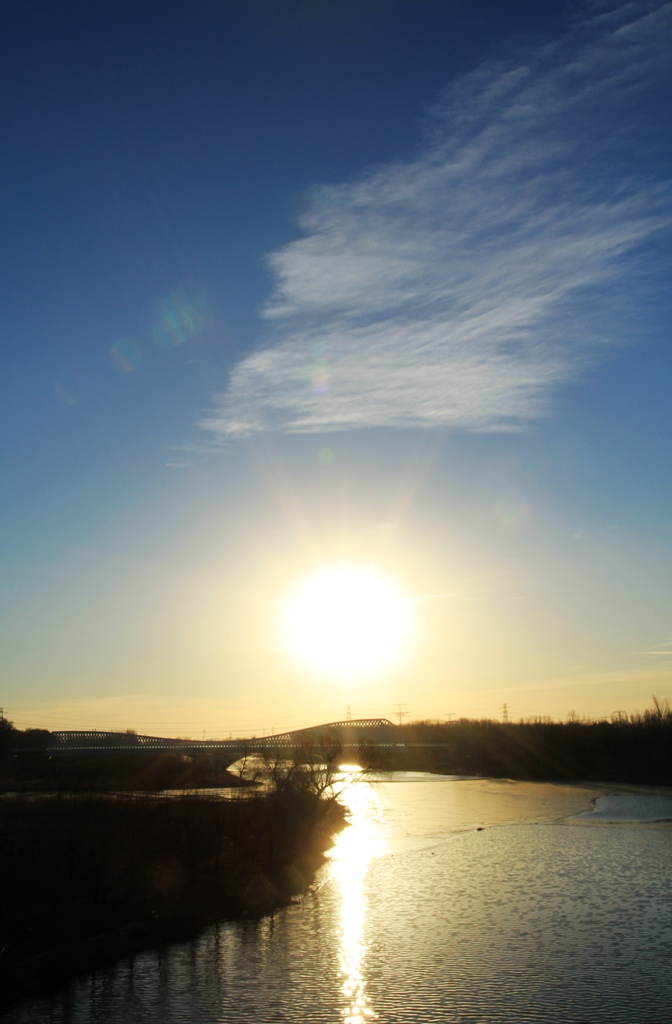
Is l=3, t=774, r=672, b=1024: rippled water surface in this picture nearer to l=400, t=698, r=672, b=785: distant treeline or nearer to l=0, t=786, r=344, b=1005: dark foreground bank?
l=0, t=786, r=344, b=1005: dark foreground bank

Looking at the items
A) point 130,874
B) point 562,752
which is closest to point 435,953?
point 130,874

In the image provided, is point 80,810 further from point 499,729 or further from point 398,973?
point 499,729

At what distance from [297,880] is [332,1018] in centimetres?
1318

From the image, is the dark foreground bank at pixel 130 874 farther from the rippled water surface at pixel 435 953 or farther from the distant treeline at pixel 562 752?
the distant treeline at pixel 562 752

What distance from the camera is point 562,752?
3826 inches

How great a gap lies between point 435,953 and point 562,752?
8426 cm

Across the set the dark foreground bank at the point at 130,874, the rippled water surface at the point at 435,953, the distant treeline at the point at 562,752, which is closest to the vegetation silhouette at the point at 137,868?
the dark foreground bank at the point at 130,874

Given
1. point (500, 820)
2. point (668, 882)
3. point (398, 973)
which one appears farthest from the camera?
point (500, 820)

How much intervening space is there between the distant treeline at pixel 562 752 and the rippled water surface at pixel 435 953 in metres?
54.2

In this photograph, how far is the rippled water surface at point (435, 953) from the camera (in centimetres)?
1409

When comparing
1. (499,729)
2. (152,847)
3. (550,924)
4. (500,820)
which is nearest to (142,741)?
(499,729)

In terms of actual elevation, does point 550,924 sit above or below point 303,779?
below

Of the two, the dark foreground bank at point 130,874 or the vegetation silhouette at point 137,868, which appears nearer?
the dark foreground bank at point 130,874

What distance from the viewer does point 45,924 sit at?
17406mm
